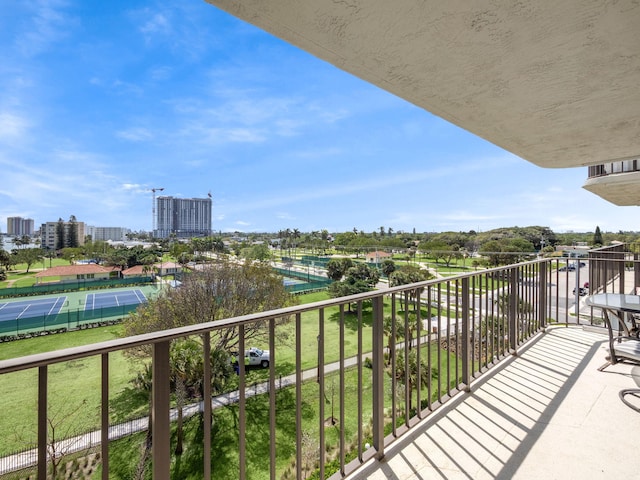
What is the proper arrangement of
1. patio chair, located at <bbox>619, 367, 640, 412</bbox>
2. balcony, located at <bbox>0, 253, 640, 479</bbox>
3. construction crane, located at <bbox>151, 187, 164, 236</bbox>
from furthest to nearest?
construction crane, located at <bbox>151, 187, 164, 236</bbox>, patio chair, located at <bbox>619, 367, 640, 412</bbox>, balcony, located at <bbox>0, 253, 640, 479</bbox>

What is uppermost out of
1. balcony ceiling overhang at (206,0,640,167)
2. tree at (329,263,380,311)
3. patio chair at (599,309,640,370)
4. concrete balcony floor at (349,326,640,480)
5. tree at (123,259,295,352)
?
balcony ceiling overhang at (206,0,640,167)

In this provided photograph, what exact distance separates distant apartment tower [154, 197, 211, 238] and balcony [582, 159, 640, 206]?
71.1 m

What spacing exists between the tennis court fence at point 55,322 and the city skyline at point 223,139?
17837 millimetres

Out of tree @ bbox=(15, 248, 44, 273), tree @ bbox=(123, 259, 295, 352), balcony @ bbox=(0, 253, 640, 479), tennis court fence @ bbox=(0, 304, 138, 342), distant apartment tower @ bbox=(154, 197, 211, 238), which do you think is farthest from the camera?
distant apartment tower @ bbox=(154, 197, 211, 238)

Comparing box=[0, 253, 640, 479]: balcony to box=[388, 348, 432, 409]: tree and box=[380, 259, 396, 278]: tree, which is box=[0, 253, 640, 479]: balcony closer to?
box=[388, 348, 432, 409]: tree

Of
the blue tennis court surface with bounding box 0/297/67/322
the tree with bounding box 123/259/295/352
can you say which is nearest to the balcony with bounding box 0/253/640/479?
the tree with bounding box 123/259/295/352

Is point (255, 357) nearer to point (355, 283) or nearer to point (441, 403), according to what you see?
point (355, 283)

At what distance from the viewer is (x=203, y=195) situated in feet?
245

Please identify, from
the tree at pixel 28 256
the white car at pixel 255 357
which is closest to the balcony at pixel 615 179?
the white car at pixel 255 357

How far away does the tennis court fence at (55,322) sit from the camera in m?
20.3

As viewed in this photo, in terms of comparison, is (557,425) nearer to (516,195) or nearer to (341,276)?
(341,276)

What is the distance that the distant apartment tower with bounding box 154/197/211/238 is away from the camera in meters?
68.0

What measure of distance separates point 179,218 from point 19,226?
113 ft

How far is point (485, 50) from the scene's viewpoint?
1.47m
